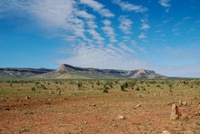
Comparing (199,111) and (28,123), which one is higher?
(199,111)

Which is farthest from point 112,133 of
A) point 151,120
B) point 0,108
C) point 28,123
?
point 0,108

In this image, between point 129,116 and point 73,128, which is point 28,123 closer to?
point 73,128

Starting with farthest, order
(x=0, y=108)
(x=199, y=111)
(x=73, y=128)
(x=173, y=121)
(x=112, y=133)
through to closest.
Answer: (x=0, y=108) → (x=199, y=111) → (x=173, y=121) → (x=73, y=128) → (x=112, y=133)

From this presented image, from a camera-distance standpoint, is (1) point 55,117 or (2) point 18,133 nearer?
(2) point 18,133

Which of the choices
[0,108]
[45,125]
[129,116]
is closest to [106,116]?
[129,116]

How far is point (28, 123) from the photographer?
1880 cm

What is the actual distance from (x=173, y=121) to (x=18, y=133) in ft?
35.3

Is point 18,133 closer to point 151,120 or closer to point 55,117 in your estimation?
point 55,117

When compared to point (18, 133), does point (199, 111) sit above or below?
Result: above

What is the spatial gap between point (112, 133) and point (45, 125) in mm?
5132

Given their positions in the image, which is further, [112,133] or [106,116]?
[106,116]

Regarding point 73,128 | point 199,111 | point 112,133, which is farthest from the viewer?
point 199,111

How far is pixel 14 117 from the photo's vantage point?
69.5ft

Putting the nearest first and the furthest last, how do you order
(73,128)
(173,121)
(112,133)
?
1. (112,133)
2. (73,128)
3. (173,121)
